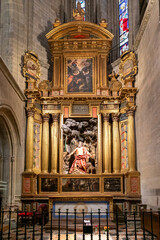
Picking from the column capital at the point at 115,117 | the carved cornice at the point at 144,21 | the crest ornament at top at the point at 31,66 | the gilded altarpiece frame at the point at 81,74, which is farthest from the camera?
the gilded altarpiece frame at the point at 81,74

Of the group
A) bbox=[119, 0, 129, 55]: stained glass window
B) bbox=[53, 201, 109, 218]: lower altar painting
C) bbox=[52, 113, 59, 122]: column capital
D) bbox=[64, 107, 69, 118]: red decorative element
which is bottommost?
bbox=[53, 201, 109, 218]: lower altar painting

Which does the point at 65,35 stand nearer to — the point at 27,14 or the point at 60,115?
the point at 27,14

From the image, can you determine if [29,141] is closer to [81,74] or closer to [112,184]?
Answer: [112,184]

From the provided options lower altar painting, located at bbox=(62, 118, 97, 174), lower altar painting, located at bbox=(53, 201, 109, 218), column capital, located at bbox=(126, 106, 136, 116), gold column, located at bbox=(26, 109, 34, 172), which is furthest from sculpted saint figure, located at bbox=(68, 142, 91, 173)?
lower altar painting, located at bbox=(53, 201, 109, 218)

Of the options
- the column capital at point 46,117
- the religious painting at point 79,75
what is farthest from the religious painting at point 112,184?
the religious painting at point 79,75

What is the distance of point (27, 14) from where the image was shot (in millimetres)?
14805

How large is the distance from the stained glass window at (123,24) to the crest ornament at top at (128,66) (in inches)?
72.8

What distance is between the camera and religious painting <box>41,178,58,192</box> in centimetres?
1302

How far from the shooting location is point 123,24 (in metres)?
16.3

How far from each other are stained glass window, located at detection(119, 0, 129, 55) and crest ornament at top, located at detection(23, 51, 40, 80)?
4.49 metres

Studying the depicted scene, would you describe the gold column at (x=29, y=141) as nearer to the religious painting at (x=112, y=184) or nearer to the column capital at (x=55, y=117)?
the column capital at (x=55, y=117)

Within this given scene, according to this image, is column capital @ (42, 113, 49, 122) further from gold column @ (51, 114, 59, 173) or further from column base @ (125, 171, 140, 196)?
column base @ (125, 171, 140, 196)

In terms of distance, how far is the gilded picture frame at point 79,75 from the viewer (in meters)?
14.3

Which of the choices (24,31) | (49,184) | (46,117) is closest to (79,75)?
(46,117)
